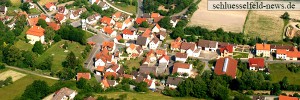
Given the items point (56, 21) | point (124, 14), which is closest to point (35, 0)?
point (56, 21)

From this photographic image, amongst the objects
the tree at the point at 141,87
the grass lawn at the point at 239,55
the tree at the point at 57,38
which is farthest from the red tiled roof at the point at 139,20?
the tree at the point at 141,87

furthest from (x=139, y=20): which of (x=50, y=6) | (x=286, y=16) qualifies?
(x=286, y=16)

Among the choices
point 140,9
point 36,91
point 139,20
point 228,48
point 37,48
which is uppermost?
point 140,9

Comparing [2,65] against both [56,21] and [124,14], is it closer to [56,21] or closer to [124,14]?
[56,21]

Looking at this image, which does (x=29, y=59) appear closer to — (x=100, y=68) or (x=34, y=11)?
(x=100, y=68)

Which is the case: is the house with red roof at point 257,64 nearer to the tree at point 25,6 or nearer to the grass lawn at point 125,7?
Result: the grass lawn at point 125,7
